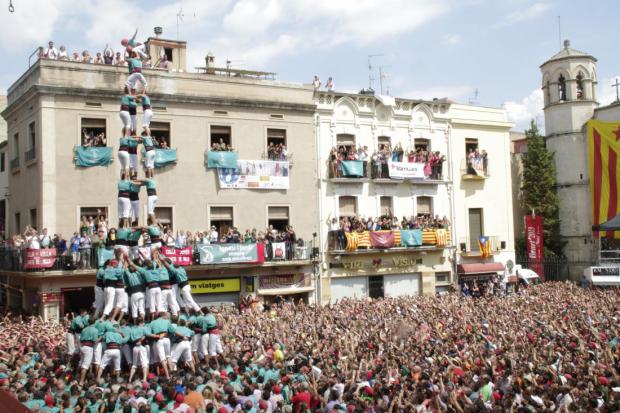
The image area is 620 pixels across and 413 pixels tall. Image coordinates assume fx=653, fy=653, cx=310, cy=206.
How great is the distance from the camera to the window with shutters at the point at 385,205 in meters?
33.2

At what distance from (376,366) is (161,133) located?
17.9m

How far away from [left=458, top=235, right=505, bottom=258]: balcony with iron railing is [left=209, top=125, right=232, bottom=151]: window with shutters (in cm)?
1382

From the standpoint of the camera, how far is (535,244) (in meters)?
37.6

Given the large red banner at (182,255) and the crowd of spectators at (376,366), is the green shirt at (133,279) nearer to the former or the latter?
the crowd of spectators at (376,366)

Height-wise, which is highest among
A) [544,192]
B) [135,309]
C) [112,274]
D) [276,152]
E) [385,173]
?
[276,152]

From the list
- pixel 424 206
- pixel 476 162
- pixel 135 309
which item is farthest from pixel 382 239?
pixel 135 309

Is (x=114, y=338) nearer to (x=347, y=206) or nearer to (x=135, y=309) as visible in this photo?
(x=135, y=309)

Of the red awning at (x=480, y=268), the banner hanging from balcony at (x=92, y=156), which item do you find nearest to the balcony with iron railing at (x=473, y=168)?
the red awning at (x=480, y=268)

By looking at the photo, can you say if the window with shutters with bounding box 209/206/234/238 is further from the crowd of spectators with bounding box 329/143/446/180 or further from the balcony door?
the balcony door

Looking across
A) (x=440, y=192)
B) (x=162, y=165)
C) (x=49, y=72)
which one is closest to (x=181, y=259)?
(x=162, y=165)

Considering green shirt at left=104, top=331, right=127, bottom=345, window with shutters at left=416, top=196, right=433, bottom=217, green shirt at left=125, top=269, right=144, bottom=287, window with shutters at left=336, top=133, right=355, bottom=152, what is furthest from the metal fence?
green shirt at left=104, top=331, right=127, bottom=345

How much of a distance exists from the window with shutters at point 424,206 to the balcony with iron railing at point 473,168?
2.50 m

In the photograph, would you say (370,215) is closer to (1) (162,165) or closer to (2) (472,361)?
(1) (162,165)

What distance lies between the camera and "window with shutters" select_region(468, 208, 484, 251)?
117ft
